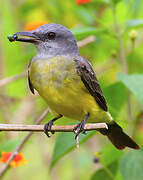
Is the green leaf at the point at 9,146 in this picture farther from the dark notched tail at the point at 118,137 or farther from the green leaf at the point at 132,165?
the green leaf at the point at 132,165

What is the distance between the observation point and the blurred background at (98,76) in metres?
3.29

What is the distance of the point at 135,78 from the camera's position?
10.3 ft

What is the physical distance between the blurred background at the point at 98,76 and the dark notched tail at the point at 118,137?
0.05 m

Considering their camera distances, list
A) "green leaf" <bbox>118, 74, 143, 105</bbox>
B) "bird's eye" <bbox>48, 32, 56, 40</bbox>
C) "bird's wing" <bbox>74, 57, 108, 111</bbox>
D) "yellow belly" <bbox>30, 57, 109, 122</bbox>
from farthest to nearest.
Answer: "bird's eye" <bbox>48, 32, 56, 40</bbox>, "bird's wing" <bbox>74, 57, 108, 111</bbox>, "yellow belly" <bbox>30, 57, 109, 122</bbox>, "green leaf" <bbox>118, 74, 143, 105</bbox>

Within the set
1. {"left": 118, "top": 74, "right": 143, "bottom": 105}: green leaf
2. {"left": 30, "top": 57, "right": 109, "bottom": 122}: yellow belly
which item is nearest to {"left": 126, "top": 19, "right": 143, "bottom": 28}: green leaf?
{"left": 118, "top": 74, "right": 143, "bottom": 105}: green leaf

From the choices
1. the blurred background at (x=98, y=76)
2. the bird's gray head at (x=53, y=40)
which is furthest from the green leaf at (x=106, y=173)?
the bird's gray head at (x=53, y=40)

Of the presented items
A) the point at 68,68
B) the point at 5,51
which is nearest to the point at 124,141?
the point at 68,68

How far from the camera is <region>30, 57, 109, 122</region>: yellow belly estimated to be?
317 centimetres

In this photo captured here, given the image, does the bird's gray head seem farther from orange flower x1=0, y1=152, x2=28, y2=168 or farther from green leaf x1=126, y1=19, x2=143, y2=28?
orange flower x1=0, y1=152, x2=28, y2=168

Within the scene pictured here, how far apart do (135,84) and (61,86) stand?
1.87ft

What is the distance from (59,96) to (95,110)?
1.33 ft

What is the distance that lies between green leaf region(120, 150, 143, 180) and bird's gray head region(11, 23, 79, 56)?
97 centimetres

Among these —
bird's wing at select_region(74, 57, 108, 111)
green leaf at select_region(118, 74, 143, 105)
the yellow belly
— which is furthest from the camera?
bird's wing at select_region(74, 57, 108, 111)

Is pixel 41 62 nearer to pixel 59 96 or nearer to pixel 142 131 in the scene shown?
pixel 59 96
